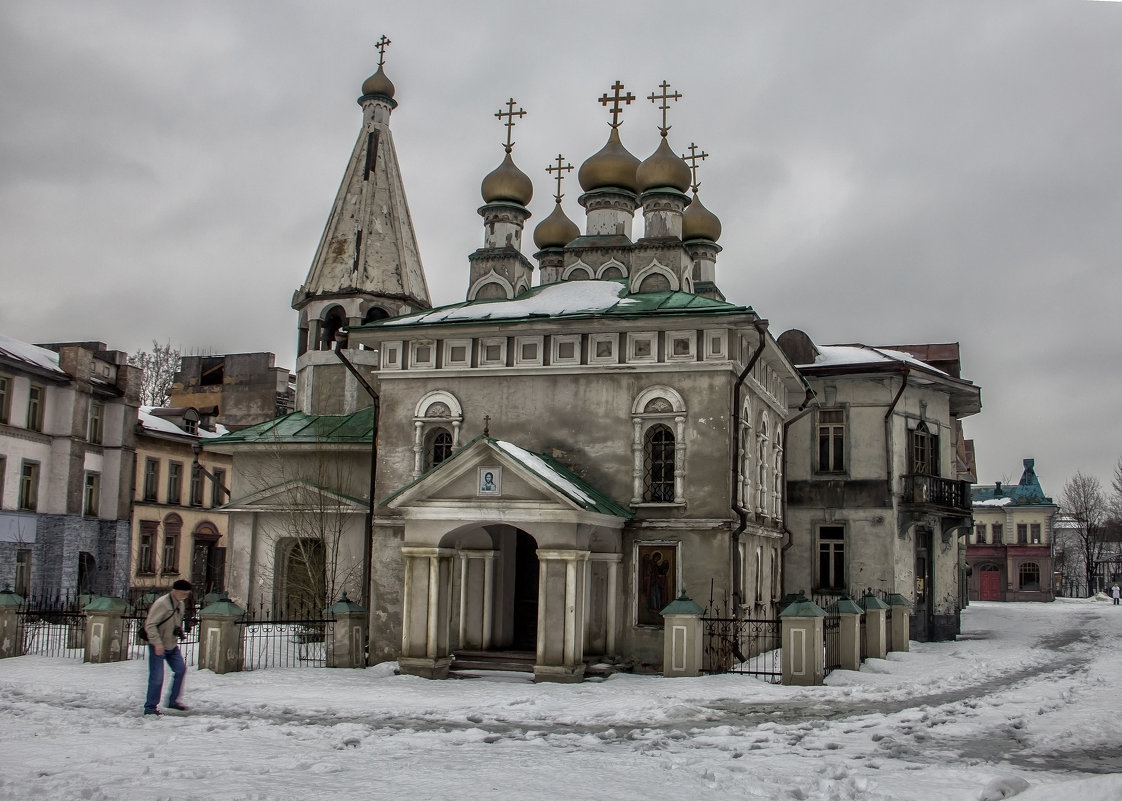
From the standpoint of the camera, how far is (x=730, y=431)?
61.1 feet

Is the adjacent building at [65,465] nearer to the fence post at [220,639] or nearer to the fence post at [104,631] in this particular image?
the fence post at [104,631]

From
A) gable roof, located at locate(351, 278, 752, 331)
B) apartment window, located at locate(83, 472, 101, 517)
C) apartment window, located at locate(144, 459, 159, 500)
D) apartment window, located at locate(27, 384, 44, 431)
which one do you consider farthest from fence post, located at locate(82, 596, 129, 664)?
apartment window, located at locate(144, 459, 159, 500)

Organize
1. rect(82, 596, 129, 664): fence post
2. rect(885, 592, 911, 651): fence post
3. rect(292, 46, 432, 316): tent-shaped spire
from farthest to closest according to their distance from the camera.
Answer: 1. rect(292, 46, 432, 316): tent-shaped spire
2. rect(885, 592, 911, 651): fence post
3. rect(82, 596, 129, 664): fence post

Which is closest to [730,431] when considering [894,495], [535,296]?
[535,296]

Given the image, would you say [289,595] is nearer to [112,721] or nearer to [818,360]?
[112,721]

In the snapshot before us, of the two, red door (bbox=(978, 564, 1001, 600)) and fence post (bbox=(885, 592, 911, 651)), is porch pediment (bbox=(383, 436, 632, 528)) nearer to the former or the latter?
fence post (bbox=(885, 592, 911, 651))

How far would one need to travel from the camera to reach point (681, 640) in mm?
16891

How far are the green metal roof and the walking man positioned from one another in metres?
10.7

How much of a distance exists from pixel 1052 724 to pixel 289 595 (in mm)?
16409

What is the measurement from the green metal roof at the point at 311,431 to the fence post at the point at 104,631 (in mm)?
6645

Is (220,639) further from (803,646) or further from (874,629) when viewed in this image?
(874,629)

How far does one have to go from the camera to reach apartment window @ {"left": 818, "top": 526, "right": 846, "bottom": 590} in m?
26.4

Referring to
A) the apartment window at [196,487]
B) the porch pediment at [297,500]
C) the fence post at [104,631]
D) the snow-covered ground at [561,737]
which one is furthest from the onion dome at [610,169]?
the apartment window at [196,487]

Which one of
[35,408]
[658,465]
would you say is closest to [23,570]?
[35,408]
